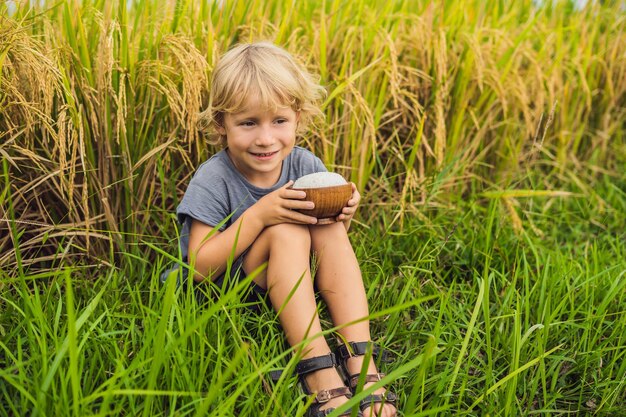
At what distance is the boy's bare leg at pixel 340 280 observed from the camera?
1976 millimetres

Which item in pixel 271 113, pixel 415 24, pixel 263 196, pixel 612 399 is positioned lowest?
pixel 612 399

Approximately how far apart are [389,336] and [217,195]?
0.70 m

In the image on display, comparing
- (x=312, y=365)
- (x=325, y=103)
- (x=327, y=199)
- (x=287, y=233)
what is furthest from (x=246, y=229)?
(x=325, y=103)

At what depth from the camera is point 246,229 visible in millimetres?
1975

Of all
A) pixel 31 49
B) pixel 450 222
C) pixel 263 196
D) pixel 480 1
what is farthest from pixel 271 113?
pixel 480 1

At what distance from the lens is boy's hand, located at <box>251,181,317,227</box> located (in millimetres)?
1932

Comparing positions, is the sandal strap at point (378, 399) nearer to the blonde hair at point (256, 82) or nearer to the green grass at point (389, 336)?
the green grass at point (389, 336)

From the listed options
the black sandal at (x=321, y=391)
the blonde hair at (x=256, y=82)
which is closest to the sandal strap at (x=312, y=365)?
the black sandal at (x=321, y=391)

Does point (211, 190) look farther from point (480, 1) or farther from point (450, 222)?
point (480, 1)

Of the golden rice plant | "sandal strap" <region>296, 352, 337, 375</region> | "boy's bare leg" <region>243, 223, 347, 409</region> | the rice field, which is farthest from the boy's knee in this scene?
the golden rice plant

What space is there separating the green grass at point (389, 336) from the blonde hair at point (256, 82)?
575mm

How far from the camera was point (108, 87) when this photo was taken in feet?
7.22

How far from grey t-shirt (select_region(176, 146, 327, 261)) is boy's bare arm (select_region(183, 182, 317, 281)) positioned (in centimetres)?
Answer: 6

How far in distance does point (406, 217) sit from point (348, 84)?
0.58 m
